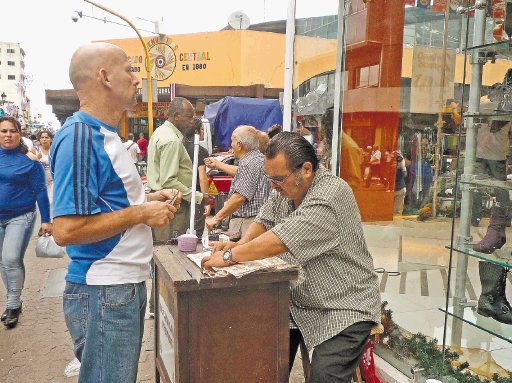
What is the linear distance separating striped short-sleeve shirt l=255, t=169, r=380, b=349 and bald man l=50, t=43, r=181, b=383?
59 cm

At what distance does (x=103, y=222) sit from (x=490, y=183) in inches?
82.7

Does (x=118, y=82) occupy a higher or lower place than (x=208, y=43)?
lower

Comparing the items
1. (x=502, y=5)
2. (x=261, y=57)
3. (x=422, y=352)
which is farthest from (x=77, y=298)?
(x=261, y=57)

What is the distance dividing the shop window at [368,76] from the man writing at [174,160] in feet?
5.37

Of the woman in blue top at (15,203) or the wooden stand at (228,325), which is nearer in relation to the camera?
the wooden stand at (228,325)

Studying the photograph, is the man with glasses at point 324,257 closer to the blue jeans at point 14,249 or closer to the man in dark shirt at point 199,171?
the man in dark shirt at point 199,171

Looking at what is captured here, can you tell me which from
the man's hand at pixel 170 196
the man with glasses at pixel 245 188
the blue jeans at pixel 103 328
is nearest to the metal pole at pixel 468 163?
the man's hand at pixel 170 196

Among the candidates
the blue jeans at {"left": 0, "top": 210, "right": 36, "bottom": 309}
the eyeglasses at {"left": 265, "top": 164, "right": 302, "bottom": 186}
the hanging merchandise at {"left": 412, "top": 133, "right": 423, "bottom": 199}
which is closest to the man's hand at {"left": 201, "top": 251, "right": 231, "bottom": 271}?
the eyeglasses at {"left": 265, "top": 164, "right": 302, "bottom": 186}

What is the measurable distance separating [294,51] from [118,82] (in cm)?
291

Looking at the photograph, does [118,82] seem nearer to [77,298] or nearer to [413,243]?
[77,298]

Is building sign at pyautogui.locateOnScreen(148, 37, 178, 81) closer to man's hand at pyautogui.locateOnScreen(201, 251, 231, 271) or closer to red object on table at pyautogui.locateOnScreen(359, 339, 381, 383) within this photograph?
red object on table at pyautogui.locateOnScreen(359, 339, 381, 383)

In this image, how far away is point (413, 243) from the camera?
377 cm

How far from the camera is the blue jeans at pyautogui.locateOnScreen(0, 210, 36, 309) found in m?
4.26

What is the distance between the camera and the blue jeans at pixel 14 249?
14.0 ft
